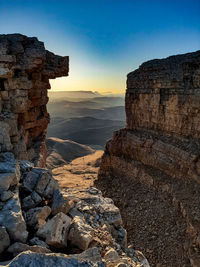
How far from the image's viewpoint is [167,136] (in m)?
14.4

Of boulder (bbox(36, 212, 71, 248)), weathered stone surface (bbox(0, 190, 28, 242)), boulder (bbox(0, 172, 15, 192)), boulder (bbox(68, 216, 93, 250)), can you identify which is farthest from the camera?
boulder (bbox(0, 172, 15, 192))

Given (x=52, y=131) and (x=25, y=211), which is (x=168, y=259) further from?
(x=52, y=131)

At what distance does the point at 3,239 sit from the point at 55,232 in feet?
3.33

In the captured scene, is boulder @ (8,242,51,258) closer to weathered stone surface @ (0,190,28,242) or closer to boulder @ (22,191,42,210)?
weathered stone surface @ (0,190,28,242)

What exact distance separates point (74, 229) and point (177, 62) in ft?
41.4

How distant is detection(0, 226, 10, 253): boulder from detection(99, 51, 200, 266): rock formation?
9.34 m

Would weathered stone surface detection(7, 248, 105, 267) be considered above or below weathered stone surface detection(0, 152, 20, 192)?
below

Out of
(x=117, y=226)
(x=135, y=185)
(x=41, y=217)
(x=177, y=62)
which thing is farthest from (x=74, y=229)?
(x=177, y=62)

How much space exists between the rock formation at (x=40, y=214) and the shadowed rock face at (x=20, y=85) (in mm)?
42

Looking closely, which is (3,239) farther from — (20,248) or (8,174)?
(8,174)

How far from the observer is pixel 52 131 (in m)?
58.6

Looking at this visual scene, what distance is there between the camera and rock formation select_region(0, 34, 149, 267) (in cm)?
361

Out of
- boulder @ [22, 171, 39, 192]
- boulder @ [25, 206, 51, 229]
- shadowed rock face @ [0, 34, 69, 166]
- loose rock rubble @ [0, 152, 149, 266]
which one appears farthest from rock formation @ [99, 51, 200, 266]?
boulder @ [22, 171, 39, 192]

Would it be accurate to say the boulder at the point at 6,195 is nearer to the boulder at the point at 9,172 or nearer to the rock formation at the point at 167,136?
the boulder at the point at 9,172
